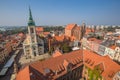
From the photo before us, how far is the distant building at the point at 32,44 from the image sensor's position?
5287 centimetres

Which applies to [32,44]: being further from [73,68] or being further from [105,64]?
[105,64]

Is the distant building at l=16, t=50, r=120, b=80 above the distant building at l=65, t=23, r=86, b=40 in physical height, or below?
below

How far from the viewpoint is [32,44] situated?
56.7 metres

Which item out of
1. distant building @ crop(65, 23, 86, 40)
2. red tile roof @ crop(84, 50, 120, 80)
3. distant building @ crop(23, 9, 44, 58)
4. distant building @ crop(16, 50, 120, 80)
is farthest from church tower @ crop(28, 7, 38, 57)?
distant building @ crop(65, 23, 86, 40)

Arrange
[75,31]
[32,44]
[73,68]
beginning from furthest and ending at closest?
[75,31] < [32,44] < [73,68]

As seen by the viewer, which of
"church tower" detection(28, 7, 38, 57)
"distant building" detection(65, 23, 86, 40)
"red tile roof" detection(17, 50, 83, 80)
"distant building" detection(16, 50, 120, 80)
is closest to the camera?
"distant building" detection(16, 50, 120, 80)

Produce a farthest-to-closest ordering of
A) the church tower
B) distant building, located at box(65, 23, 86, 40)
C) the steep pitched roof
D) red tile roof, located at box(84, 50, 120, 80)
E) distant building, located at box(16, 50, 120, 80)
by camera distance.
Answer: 1. distant building, located at box(65, 23, 86, 40)
2. the church tower
3. red tile roof, located at box(84, 50, 120, 80)
4. the steep pitched roof
5. distant building, located at box(16, 50, 120, 80)

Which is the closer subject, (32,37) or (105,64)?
(105,64)

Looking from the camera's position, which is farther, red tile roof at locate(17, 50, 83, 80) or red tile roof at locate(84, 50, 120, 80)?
red tile roof at locate(84, 50, 120, 80)

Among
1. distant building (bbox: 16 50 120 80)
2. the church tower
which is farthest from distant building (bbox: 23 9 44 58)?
distant building (bbox: 16 50 120 80)

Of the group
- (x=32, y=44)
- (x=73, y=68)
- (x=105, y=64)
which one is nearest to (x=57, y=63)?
(x=73, y=68)

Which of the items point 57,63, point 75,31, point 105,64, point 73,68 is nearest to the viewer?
point 105,64

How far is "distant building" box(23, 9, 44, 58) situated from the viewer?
52.9m

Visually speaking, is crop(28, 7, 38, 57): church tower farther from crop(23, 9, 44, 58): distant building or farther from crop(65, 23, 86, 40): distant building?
crop(65, 23, 86, 40): distant building
